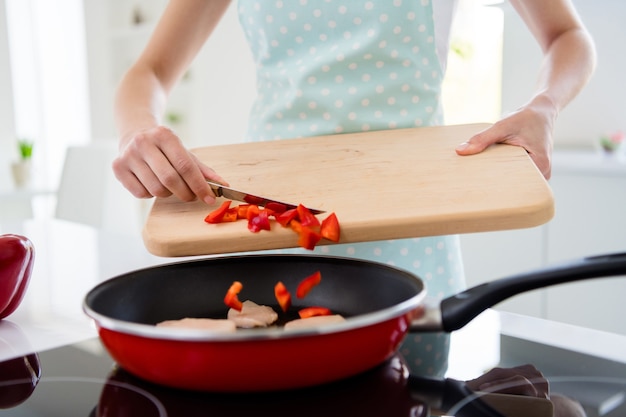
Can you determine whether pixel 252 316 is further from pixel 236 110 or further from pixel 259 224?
pixel 236 110

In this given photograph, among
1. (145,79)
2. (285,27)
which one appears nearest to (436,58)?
(285,27)

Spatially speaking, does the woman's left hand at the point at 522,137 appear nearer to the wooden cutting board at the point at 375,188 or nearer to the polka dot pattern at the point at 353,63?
the wooden cutting board at the point at 375,188

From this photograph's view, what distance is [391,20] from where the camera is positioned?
3.32 ft

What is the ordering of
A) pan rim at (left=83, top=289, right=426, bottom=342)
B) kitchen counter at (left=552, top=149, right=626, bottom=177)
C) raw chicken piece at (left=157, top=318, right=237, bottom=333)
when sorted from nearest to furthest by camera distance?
pan rim at (left=83, top=289, right=426, bottom=342) < raw chicken piece at (left=157, top=318, right=237, bottom=333) < kitchen counter at (left=552, top=149, right=626, bottom=177)

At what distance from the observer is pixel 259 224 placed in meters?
0.67

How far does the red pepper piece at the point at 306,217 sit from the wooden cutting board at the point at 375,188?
19 millimetres

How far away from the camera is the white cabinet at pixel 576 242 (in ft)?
6.26

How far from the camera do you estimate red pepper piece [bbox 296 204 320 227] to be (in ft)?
2.23

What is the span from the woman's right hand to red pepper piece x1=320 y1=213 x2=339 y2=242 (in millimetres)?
162

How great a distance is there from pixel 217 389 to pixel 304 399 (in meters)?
0.06

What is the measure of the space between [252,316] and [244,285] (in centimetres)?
8

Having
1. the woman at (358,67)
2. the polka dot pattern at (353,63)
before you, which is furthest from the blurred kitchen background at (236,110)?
the polka dot pattern at (353,63)

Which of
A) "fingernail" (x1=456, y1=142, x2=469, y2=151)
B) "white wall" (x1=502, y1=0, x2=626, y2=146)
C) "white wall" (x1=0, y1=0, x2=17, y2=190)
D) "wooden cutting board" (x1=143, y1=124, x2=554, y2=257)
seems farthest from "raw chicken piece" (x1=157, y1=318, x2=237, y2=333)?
"white wall" (x1=0, y1=0, x2=17, y2=190)

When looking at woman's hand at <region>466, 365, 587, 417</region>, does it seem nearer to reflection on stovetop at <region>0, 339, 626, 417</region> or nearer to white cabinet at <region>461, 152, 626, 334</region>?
reflection on stovetop at <region>0, 339, 626, 417</region>
